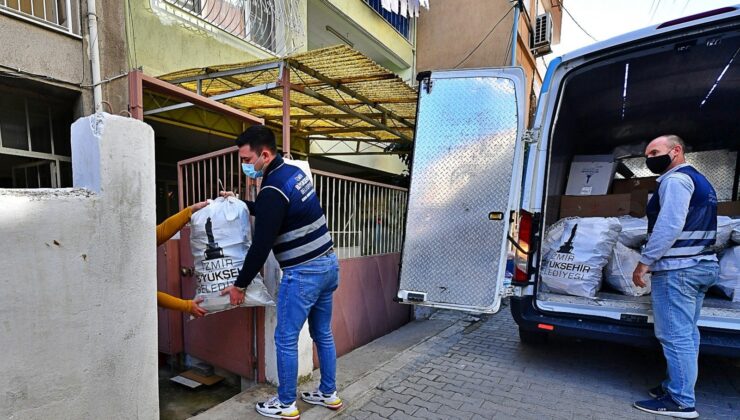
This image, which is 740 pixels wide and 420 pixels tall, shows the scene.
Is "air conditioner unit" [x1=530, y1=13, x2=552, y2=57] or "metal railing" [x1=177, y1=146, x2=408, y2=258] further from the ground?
"air conditioner unit" [x1=530, y1=13, x2=552, y2=57]

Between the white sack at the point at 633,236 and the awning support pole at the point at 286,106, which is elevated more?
the awning support pole at the point at 286,106

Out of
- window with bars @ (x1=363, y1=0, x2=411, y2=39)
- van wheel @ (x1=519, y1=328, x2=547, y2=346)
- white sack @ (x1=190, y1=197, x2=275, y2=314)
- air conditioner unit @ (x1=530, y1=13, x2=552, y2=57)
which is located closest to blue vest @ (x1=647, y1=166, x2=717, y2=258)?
van wheel @ (x1=519, y1=328, x2=547, y2=346)

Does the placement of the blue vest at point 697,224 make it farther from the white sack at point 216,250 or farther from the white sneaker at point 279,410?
the white sack at point 216,250

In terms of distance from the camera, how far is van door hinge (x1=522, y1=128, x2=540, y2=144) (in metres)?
3.22

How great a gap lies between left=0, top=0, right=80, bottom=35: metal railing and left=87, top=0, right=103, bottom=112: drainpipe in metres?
0.13

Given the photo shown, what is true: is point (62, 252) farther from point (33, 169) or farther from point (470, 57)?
point (470, 57)

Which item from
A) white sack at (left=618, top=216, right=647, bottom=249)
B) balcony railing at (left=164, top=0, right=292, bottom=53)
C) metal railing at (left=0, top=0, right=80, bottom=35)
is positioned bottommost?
white sack at (left=618, top=216, right=647, bottom=249)

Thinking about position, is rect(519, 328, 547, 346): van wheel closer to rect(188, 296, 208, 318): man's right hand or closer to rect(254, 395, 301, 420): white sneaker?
rect(254, 395, 301, 420): white sneaker

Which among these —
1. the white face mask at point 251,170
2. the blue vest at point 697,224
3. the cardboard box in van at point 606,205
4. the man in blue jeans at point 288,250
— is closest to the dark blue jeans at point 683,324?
the blue vest at point 697,224

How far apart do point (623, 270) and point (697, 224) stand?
1062 millimetres

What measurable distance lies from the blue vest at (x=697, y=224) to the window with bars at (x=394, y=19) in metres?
8.01

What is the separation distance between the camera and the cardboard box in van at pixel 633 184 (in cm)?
523

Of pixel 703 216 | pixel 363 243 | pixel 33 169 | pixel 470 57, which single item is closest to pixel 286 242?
pixel 363 243

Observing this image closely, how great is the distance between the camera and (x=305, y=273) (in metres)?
2.38
